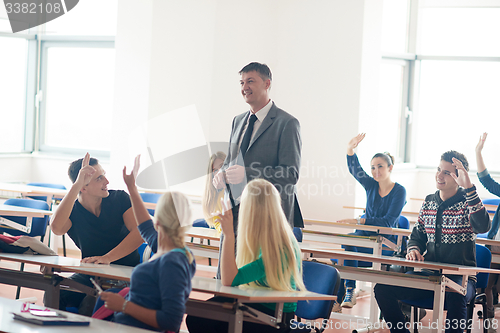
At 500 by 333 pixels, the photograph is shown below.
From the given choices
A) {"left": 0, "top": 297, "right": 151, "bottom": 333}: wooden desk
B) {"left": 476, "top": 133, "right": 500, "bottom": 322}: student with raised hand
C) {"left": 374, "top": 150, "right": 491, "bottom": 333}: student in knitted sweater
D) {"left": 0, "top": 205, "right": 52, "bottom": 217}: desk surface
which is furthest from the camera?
{"left": 0, "top": 205, "right": 52, "bottom": 217}: desk surface

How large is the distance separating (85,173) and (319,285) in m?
1.27

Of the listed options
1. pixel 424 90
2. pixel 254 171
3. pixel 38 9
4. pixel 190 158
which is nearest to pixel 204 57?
pixel 190 158

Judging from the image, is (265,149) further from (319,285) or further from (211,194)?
(211,194)

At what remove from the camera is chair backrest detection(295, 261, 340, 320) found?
2.64 metres

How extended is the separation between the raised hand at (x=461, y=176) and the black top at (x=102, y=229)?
6.31 ft

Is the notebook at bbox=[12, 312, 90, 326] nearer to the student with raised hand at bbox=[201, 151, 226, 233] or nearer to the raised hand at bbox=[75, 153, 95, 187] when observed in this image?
the raised hand at bbox=[75, 153, 95, 187]

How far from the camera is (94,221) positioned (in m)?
2.93

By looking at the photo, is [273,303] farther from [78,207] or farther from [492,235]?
[492,235]

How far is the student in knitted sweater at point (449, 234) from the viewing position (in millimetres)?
3301

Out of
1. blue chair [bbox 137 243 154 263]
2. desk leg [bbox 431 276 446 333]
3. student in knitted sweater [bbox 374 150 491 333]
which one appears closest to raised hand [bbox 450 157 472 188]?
student in knitted sweater [bbox 374 150 491 333]

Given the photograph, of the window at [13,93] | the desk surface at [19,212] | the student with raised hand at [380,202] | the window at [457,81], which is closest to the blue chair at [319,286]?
the student with raised hand at [380,202]

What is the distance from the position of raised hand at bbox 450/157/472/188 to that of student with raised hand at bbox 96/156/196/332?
1.94m

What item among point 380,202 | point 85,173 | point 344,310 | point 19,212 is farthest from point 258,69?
point 344,310

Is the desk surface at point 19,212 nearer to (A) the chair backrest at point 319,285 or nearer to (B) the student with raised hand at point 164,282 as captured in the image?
(A) the chair backrest at point 319,285
